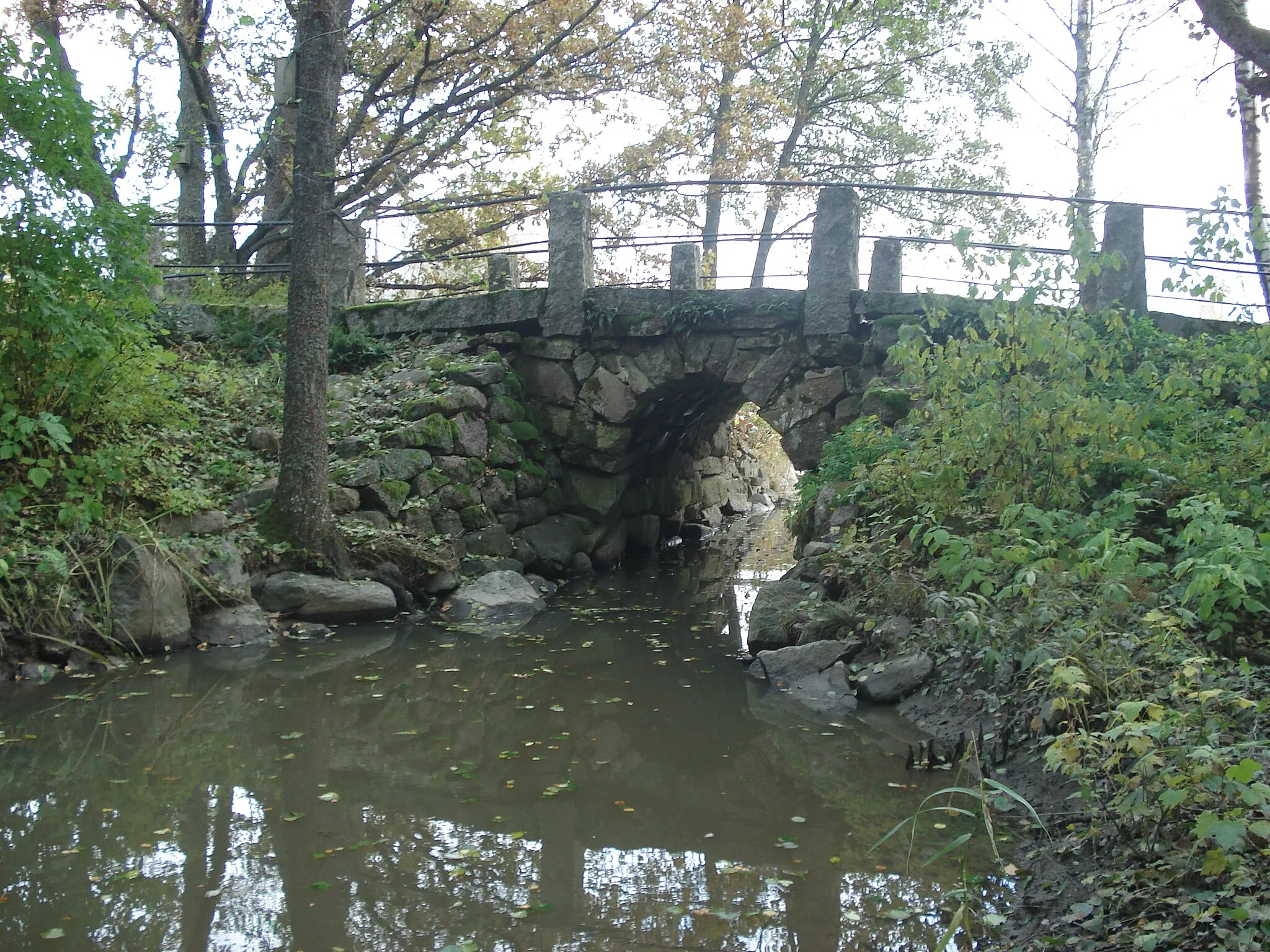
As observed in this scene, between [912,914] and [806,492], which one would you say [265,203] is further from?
[912,914]

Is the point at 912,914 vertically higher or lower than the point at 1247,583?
lower

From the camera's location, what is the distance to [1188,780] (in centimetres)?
303

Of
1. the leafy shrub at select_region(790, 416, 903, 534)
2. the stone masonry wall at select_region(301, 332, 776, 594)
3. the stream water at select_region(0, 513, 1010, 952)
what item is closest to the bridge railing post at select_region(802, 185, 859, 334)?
the leafy shrub at select_region(790, 416, 903, 534)

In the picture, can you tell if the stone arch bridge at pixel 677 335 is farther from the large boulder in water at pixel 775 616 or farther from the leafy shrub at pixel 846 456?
the large boulder in water at pixel 775 616

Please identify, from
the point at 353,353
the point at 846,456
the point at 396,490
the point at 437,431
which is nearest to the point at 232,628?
the point at 396,490

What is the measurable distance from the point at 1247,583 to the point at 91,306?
25.8 ft

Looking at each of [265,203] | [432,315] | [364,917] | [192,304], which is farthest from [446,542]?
[265,203]

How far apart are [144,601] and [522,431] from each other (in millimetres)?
5109

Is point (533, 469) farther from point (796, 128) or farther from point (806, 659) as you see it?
point (796, 128)

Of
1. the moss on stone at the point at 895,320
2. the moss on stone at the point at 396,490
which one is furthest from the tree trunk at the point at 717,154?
the moss on stone at the point at 396,490

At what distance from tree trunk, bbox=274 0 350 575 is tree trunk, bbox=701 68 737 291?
10142 mm

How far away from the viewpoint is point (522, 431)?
1180 centimetres

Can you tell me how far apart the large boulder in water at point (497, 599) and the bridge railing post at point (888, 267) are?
16.0 ft

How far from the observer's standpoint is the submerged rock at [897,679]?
6.24 metres
